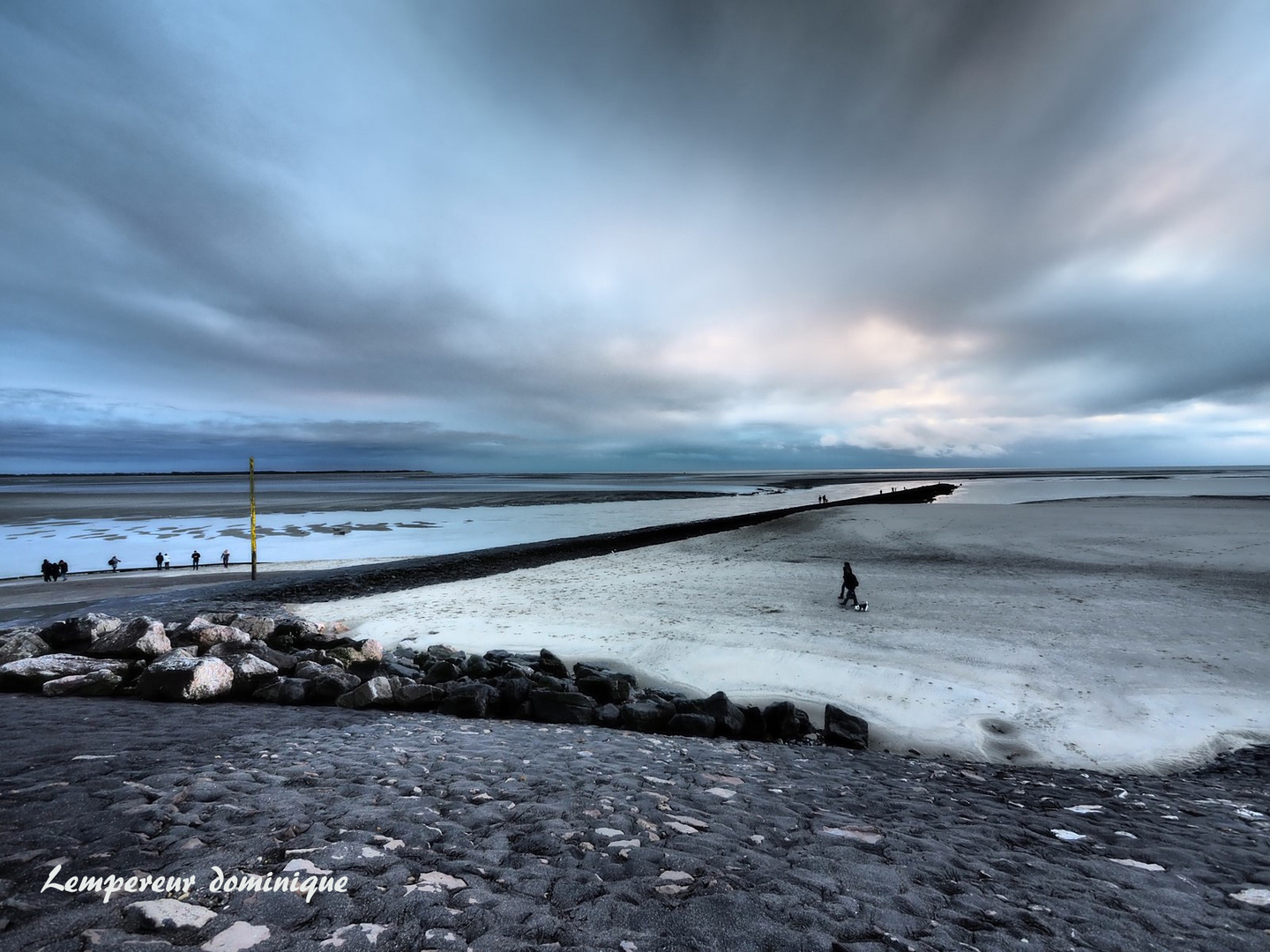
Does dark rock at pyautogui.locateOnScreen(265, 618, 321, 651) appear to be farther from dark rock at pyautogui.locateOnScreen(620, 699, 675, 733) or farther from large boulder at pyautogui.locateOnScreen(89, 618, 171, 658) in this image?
dark rock at pyautogui.locateOnScreen(620, 699, 675, 733)

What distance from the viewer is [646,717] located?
346 inches

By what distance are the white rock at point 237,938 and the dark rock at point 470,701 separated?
20.7 feet

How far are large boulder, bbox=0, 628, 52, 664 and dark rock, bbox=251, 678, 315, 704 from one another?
4.23m

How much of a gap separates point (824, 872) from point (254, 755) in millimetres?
5988

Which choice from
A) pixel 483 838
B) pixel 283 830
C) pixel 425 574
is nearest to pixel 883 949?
pixel 483 838

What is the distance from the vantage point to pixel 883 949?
2938 mm

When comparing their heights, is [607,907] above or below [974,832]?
above

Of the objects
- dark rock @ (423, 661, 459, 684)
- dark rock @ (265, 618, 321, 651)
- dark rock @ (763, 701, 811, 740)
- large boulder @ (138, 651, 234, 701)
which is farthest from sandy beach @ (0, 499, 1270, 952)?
dark rock @ (265, 618, 321, 651)

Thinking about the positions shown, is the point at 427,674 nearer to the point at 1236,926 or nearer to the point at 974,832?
the point at 974,832

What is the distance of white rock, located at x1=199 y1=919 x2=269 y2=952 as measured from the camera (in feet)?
8.66

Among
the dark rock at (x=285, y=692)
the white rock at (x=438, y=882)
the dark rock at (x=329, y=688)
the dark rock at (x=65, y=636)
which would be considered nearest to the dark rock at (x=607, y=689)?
the dark rock at (x=329, y=688)

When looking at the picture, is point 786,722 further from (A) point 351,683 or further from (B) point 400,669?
(A) point 351,683

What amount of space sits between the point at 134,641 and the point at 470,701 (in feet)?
22.7

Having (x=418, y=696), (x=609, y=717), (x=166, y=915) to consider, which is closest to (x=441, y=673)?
(x=418, y=696)
